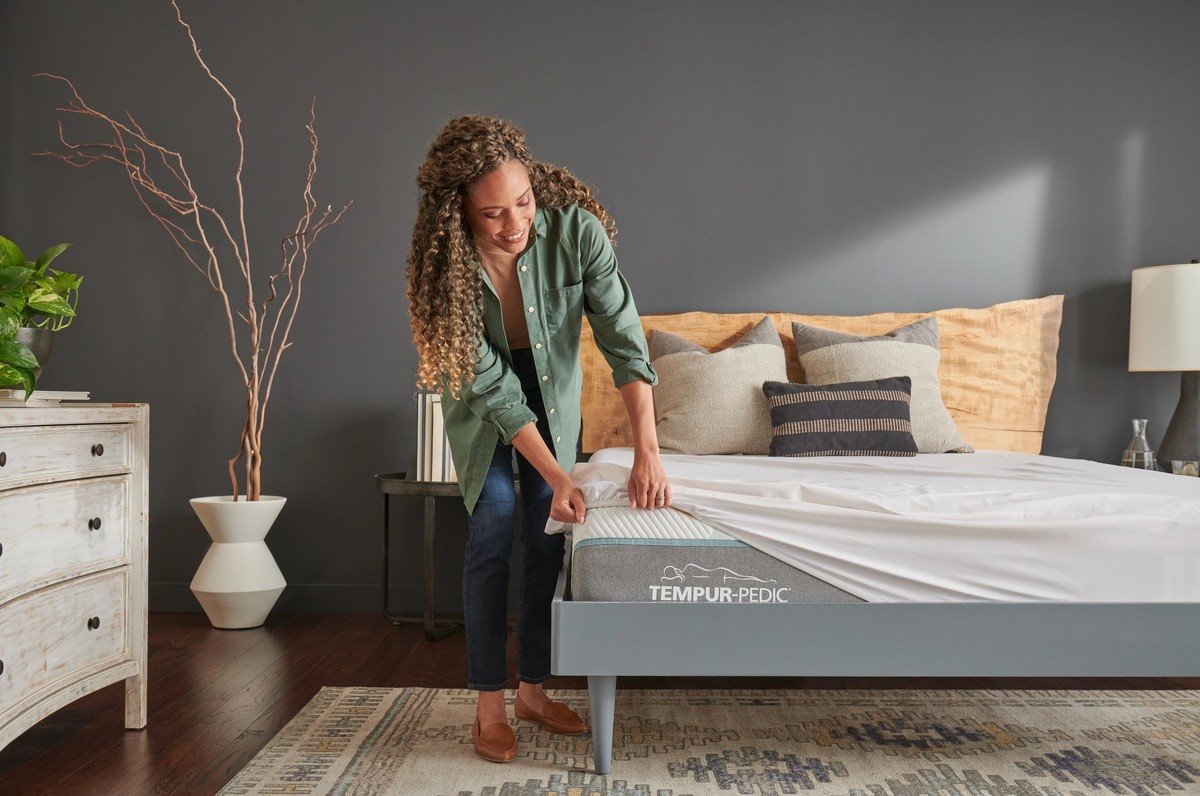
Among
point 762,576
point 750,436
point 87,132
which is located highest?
point 87,132

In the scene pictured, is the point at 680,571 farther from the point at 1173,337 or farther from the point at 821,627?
the point at 1173,337

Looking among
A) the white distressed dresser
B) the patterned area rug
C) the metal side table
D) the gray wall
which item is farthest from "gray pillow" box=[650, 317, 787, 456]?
the white distressed dresser

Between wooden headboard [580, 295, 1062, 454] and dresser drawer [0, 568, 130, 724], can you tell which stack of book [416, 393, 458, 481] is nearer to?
wooden headboard [580, 295, 1062, 454]

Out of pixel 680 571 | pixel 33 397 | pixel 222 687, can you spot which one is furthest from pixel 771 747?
pixel 33 397

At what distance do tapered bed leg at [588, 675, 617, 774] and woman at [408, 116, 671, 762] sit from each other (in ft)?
0.64

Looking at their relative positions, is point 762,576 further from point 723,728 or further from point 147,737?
point 147,737

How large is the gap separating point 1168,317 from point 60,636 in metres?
3.23

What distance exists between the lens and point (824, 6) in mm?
3457

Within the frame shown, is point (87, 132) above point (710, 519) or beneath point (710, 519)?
above

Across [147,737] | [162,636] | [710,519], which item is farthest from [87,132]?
[710,519]

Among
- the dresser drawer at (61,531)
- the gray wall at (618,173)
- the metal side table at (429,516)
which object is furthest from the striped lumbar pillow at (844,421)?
the dresser drawer at (61,531)

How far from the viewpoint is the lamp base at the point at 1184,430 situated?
317 centimetres

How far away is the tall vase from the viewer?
3.08 metres

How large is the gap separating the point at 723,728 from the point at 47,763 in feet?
4.49
